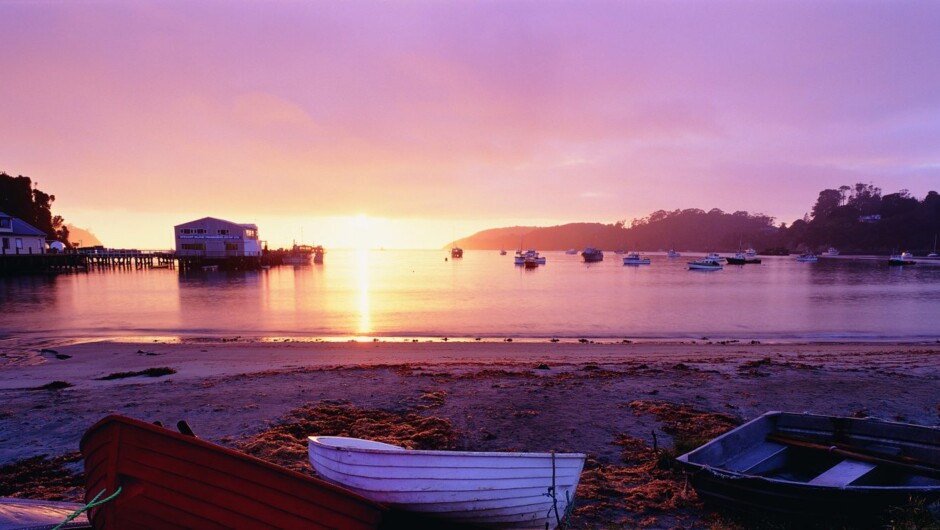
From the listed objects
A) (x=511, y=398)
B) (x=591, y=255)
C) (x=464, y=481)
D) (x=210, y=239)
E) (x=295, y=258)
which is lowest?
(x=511, y=398)

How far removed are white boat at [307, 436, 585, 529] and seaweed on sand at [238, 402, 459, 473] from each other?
8.52 ft

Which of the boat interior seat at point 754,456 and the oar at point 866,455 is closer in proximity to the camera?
the oar at point 866,455

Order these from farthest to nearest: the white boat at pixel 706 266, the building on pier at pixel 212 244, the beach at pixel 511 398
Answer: the white boat at pixel 706 266
the building on pier at pixel 212 244
the beach at pixel 511 398

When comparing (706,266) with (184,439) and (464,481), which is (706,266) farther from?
(184,439)

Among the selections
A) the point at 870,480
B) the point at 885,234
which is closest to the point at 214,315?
the point at 870,480

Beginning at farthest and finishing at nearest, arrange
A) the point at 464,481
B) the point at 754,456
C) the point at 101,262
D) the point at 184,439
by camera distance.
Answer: the point at 101,262
the point at 754,456
the point at 464,481
the point at 184,439

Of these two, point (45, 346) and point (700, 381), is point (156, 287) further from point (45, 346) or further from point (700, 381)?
point (700, 381)

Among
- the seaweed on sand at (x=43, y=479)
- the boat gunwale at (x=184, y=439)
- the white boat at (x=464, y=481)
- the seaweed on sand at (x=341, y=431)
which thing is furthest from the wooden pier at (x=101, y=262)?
the white boat at (x=464, y=481)

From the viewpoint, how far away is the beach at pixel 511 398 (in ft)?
23.7

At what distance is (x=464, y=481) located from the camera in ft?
Answer: 14.8

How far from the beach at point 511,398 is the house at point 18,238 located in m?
Result: 69.5

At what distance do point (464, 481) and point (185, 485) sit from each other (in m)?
2.50

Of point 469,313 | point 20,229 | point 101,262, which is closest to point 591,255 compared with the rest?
point 469,313

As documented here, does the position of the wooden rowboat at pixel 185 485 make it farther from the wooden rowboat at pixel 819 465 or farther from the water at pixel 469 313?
the water at pixel 469 313
